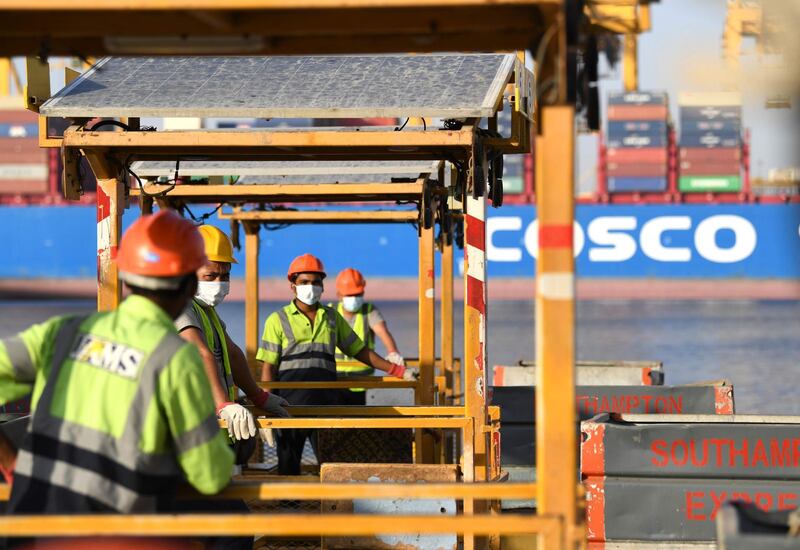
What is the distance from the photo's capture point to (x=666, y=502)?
614 cm

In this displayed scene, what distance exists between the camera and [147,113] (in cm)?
621

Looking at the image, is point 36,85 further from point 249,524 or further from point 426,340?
point 426,340

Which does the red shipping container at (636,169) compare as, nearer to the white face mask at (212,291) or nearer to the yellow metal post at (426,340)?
the yellow metal post at (426,340)

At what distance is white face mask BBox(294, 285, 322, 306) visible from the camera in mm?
9938

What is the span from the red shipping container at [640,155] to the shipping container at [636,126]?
891 mm

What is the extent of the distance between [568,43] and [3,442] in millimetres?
2225

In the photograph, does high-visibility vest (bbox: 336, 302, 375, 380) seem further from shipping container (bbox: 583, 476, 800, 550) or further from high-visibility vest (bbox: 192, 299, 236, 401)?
shipping container (bbox: 583, 476, 800, 550)

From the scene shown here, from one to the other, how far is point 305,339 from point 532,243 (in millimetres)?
53330

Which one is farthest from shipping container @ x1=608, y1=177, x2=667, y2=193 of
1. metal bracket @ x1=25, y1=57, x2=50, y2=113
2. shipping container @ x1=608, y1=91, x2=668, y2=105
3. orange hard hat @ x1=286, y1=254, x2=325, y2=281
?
metal bracket @ x1=25, y1=57, x2=50, y2=113

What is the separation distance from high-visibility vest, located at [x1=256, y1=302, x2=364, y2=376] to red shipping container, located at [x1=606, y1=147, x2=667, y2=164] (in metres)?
54.5

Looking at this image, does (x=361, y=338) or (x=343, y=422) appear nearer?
(x=343, y=422)

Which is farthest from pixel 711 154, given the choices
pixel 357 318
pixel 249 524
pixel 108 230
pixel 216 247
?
pixel 249 524

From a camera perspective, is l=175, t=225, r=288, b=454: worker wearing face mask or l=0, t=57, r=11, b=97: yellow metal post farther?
l=0, t=57, r=11, b=97: yellow metal post

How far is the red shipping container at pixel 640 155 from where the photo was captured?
206 feet
